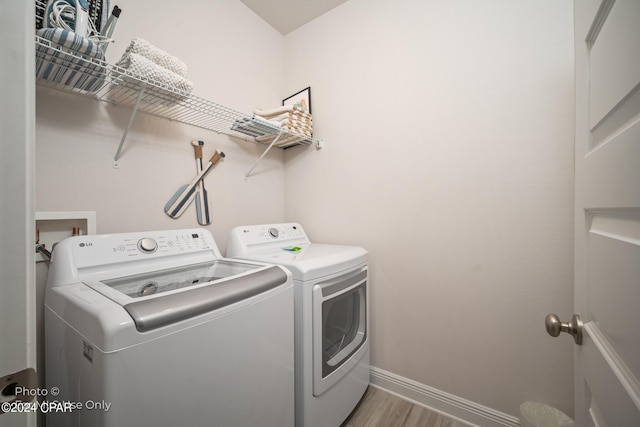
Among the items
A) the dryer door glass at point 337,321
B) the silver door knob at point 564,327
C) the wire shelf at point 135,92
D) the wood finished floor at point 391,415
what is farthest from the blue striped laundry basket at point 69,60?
the wood finished floor at point 391,415

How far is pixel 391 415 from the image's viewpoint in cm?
143

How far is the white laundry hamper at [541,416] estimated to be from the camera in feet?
3.58

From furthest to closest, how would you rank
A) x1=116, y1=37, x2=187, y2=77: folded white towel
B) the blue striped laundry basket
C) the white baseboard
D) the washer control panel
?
the white baseboard → x1=116, y1=37, x2=187, y2=77: folded white towel → the washer control panel → the blue striped laundry basket

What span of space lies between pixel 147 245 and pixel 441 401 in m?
1.76

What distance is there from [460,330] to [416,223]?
2.08ft

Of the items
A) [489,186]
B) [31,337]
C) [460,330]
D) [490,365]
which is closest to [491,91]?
[489,186]

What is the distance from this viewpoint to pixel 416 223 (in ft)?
5.06

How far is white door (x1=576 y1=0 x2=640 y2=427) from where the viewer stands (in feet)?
1.36

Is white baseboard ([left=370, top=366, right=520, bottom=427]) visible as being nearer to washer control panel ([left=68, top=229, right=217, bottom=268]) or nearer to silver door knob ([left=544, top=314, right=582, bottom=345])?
silver door knob ([left=544, top=314, right=582, bottom=345])

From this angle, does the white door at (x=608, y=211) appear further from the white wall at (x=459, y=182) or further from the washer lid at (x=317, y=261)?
the washer lid at (x=317, y=261)

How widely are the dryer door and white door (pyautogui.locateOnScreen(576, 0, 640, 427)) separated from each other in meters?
0.85

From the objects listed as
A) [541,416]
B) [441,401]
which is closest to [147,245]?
[441,401]

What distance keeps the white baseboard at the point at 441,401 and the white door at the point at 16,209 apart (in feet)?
5.54

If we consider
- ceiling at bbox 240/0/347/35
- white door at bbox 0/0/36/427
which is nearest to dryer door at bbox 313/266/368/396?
white door at bbox 0/0/36/427
